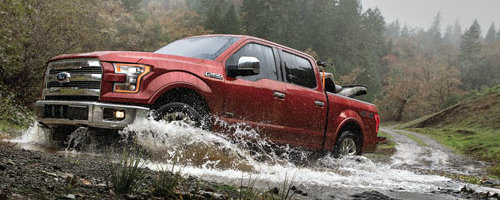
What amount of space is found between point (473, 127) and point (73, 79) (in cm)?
2814

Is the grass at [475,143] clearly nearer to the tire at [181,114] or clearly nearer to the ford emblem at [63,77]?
the tire at [181,114]

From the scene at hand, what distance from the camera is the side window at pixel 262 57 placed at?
6332mm

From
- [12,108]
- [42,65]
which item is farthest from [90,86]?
[42,65]

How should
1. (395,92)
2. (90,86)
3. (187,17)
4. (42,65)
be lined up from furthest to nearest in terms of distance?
(395,92), (187,17), (42,65), (90,86)

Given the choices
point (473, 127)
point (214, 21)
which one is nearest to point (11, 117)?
point (473, 127)

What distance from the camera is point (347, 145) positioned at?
823 centimetres

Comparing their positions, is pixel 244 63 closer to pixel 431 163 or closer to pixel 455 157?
pixel 431 163

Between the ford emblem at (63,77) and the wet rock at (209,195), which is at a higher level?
the ford emblem at (63,77)

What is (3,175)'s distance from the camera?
3.26 meters

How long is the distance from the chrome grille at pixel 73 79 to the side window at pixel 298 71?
2987 mm

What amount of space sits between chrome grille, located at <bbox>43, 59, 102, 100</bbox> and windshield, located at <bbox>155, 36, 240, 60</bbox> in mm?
1378

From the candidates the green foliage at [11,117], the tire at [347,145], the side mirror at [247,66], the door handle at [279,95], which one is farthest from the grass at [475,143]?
the green foliage at [11,117]

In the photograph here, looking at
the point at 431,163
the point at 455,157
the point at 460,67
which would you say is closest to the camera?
the point at 431,163

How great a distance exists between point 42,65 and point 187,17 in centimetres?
3799
